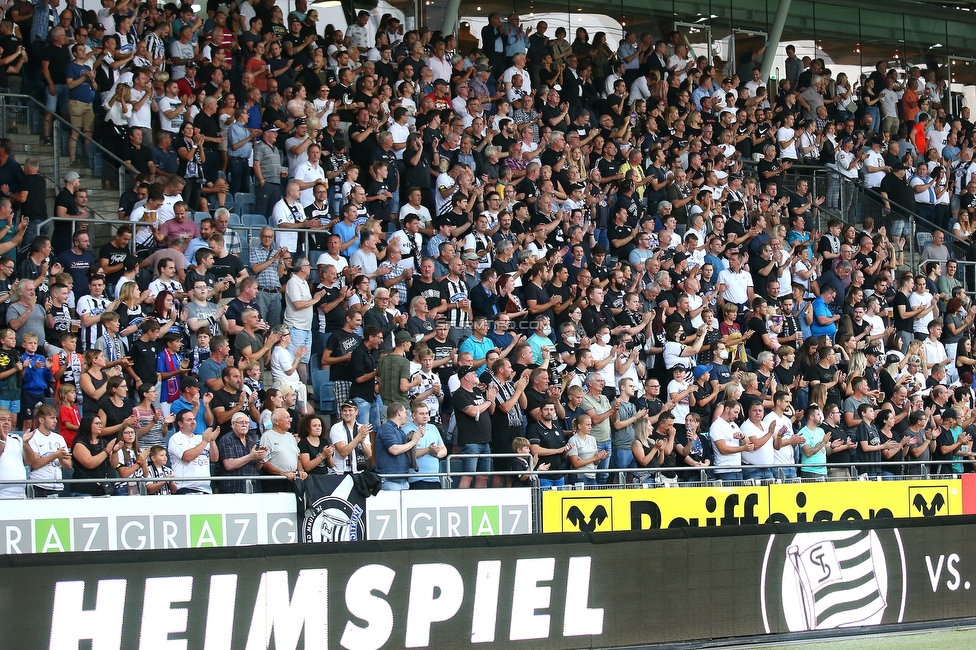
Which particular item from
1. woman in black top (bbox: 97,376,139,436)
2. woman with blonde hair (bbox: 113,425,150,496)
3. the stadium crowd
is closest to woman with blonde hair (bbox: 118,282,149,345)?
the stadium crowd

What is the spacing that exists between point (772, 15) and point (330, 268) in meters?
17.0

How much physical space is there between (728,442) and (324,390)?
4.58 metres

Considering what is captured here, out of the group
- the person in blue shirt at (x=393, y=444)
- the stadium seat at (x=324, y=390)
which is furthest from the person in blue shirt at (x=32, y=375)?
the person in blue shirt at (x=393, y=444)

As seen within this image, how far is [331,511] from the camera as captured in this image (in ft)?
38.1

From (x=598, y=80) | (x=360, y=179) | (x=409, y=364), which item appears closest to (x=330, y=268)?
(x=409, y=364)

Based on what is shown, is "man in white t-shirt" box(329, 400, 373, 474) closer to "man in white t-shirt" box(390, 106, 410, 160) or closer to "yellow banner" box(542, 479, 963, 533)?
"yellow banner" box(542, 479, 963, 533)

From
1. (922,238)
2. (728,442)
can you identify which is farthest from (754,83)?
(728,442)

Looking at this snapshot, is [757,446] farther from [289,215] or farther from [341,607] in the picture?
[341,607]

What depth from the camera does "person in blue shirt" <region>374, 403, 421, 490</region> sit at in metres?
13.1

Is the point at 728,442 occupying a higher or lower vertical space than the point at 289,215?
lower

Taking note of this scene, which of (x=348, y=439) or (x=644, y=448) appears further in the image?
(x=644, y=448)

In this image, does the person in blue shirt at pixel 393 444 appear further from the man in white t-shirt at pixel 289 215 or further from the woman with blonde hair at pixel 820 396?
the woman with blonde hair at pixel 820 396

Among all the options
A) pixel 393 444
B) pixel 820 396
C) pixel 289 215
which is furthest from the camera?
pixel 820 396

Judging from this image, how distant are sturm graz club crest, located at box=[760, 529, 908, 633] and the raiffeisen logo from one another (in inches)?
68.8
